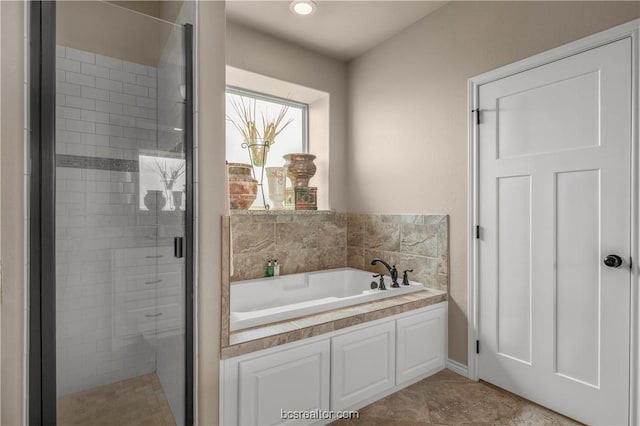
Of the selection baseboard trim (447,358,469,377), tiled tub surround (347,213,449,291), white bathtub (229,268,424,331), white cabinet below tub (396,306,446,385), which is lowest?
baseboard trim (447,358,469,377)

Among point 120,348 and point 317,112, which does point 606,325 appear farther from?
point 317,112

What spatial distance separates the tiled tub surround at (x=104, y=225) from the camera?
54.2 inches

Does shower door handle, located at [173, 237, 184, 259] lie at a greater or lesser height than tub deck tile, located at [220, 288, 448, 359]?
greater

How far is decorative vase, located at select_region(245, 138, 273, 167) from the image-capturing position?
3.05m

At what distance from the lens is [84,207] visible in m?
1.42

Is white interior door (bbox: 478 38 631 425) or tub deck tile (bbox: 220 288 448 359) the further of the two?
white interior door (bbox: 478 38 631 425)

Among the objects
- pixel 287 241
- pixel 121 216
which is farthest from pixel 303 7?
pixel 121 216

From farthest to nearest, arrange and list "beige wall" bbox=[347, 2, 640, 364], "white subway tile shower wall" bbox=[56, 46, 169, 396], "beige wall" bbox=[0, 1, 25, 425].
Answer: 1. "beige wall" bbox=[347, 2, 640, 364]
2. "white subway tile shower wall" bbox=[56, 46, 169, 396]
3. "beige wall" bbox=[0, 1, 25, 425]

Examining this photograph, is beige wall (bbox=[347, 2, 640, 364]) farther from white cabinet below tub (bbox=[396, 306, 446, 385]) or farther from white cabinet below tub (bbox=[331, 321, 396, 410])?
white cabinet below tub (bbox=[331, 321, 396, 410])

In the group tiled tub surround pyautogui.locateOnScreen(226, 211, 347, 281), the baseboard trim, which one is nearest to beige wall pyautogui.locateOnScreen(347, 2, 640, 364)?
the baseboard trim

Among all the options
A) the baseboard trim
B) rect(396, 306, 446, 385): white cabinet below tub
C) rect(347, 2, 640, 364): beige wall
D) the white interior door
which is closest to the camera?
the white interior door

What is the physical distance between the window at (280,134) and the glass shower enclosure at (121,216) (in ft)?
4.58

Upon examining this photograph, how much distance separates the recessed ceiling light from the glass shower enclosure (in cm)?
109

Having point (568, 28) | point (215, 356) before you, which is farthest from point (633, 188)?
point (215, 356)
